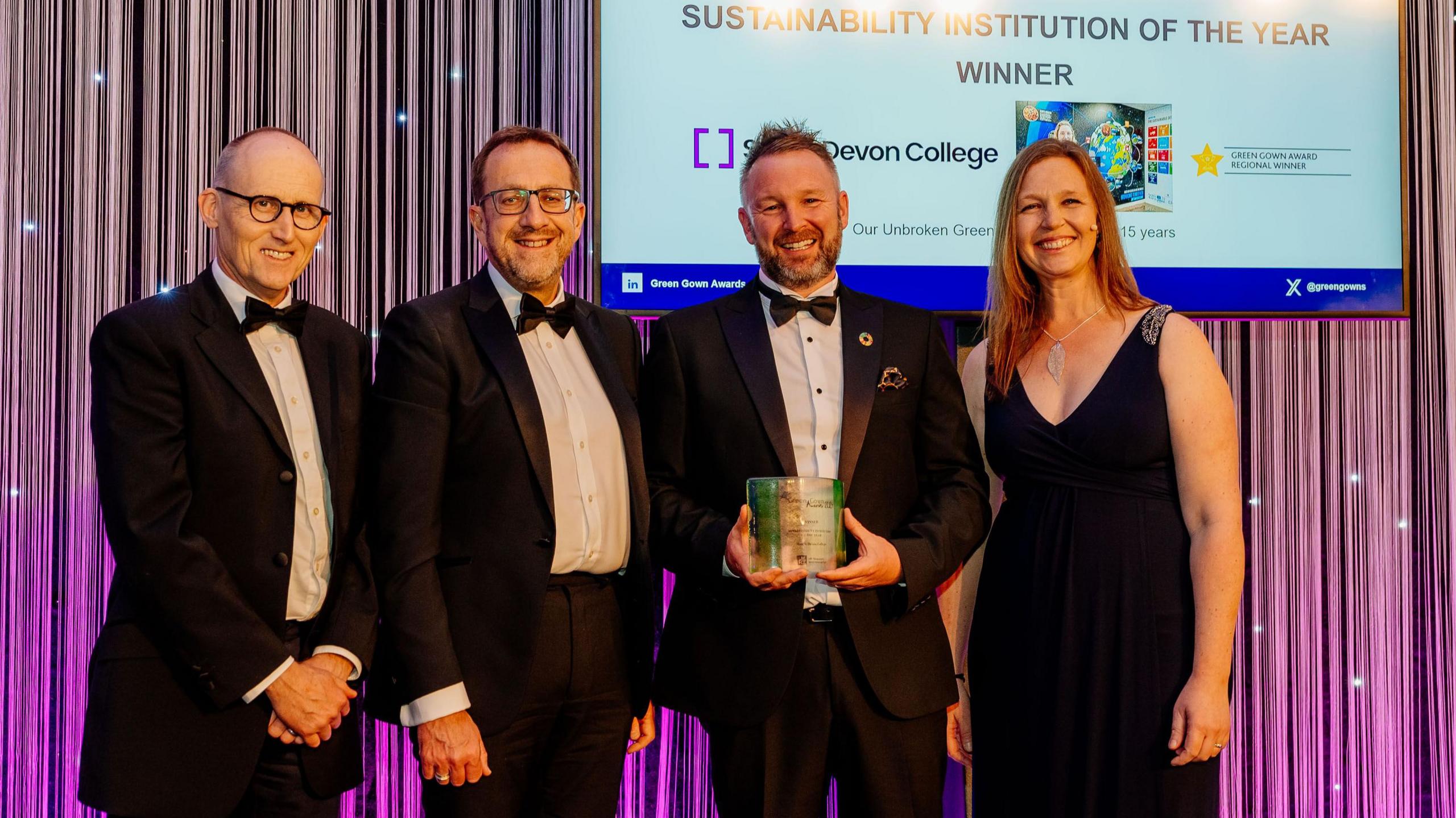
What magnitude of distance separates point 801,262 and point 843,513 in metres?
0.54

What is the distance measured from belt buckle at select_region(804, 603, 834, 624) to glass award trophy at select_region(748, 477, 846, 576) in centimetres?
25

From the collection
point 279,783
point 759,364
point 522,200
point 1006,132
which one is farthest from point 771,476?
point 1006,132

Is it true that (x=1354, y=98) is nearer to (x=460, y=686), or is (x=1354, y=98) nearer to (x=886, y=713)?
(x=886, y=713)

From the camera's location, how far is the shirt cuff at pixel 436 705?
70.5 inches

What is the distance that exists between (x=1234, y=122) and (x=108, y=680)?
291 centimetres

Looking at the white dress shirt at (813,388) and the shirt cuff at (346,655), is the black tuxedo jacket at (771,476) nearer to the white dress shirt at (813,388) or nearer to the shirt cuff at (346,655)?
the white dress shirt at (813,388)

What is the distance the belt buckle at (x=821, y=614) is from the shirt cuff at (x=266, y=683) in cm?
86

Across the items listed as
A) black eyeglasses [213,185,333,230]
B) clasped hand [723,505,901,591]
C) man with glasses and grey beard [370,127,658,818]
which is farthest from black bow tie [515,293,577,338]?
clasped hand [723,505,901,591]

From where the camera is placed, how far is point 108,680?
69.0 inches

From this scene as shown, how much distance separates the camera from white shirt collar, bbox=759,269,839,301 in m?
2.12

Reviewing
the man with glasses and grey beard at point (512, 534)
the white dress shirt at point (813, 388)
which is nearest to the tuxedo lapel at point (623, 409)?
the man with glasses and grey beard at point (512, 534)

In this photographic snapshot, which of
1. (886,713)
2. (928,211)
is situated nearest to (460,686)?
(886,713)

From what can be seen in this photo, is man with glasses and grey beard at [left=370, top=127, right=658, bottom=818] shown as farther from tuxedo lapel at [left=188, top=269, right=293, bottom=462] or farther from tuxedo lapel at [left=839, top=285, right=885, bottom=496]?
tuxedo lapel at [left=839, top=285, right=885, bottom=496]

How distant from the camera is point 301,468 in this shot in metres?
1.87
